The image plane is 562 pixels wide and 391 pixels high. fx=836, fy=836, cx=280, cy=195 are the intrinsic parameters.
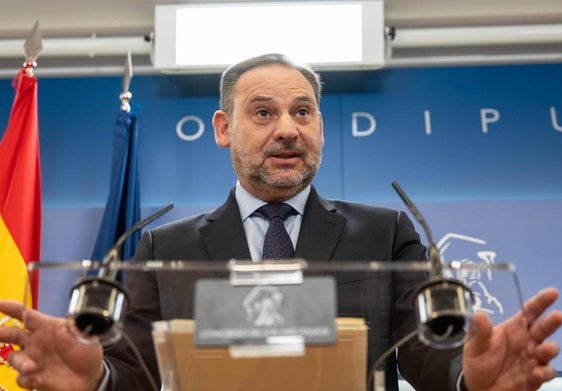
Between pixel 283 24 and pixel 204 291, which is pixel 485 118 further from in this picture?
pixel 204 291

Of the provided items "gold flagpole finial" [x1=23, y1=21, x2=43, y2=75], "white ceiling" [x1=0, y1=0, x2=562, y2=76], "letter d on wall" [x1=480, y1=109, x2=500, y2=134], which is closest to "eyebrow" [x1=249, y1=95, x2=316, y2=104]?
"gold flagpole finial" [x1=23, y1=21, x2=43, y2=75]

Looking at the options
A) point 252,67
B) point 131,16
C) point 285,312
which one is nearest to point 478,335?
Answer: point 285,312

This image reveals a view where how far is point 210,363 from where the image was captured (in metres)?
1.13

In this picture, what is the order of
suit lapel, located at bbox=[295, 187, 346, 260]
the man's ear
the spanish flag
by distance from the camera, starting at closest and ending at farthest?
1. suit lapel, located at bbox=[295, 187, 346, 260]
2. the man's ear
3. the spanish flag

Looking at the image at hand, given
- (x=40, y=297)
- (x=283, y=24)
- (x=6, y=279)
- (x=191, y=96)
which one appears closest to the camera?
(x=40, y=297)

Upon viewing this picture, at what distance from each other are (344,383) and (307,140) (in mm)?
1105

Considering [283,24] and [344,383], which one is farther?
[283,24]

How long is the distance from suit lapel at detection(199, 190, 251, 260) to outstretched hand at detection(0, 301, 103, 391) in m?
0.72

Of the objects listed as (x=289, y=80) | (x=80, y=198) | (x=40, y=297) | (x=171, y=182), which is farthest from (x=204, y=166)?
(x=40, y=297)

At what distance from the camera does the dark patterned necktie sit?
77.7 inches

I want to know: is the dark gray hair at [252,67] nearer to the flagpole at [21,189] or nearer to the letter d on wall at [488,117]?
the flagpole at [21,189]

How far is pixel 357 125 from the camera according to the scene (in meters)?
4.00

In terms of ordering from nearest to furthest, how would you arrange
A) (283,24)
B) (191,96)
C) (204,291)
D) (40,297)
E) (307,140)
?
(204,291) < (40,297) < (307,140) < (283,24) < (191,96)

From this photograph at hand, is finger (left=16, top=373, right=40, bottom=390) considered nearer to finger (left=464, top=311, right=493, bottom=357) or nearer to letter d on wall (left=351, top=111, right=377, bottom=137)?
Result: finger (left=464, top=311, right=493, bottom=357)
